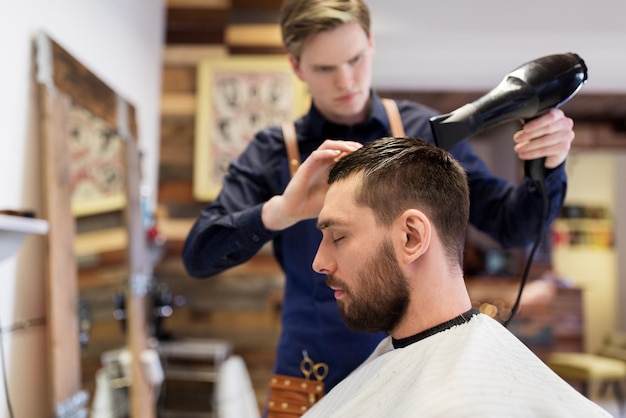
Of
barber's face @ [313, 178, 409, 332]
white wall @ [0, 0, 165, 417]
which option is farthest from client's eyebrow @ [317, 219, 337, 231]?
white wall @ [0, 0, 165, 417]

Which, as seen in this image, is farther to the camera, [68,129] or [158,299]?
[158,299]

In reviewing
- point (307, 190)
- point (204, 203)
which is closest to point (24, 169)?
point (307, 190)

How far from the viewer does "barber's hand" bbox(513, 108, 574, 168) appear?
1348 mm

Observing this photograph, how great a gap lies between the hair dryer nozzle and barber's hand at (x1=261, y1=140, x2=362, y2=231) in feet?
0.59

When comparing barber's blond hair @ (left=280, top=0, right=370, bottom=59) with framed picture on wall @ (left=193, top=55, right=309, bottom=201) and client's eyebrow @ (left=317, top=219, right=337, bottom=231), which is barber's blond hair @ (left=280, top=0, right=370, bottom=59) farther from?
framed picture on wall @ (left=193, top=55, right=309, bottom=201)

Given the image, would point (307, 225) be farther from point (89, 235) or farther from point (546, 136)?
point (89, 235)

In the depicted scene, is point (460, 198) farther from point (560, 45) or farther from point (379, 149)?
point (560, 45)

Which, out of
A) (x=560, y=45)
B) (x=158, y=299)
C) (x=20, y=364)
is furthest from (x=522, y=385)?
(x=560, y=45)

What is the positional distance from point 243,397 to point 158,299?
2.41 ft

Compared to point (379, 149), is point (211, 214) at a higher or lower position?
lower

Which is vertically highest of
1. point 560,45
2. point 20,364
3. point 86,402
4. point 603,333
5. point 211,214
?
point 560,45

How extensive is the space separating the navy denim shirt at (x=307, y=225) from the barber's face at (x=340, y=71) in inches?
1.4

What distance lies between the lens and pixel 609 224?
395 inches

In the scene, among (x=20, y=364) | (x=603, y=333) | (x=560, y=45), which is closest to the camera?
(x=20, y=364)
